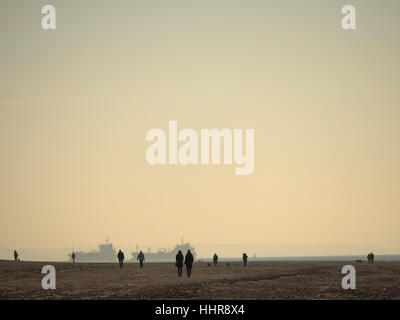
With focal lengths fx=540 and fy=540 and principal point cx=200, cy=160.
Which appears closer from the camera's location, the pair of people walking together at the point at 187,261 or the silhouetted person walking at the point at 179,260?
the pair of people walking together at the point at 187,261

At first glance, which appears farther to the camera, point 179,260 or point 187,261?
point 179,260

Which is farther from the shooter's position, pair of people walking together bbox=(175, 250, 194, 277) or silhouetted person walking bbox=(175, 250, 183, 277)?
silhouetted person walking bbox=(175, 250, 183, 277)
